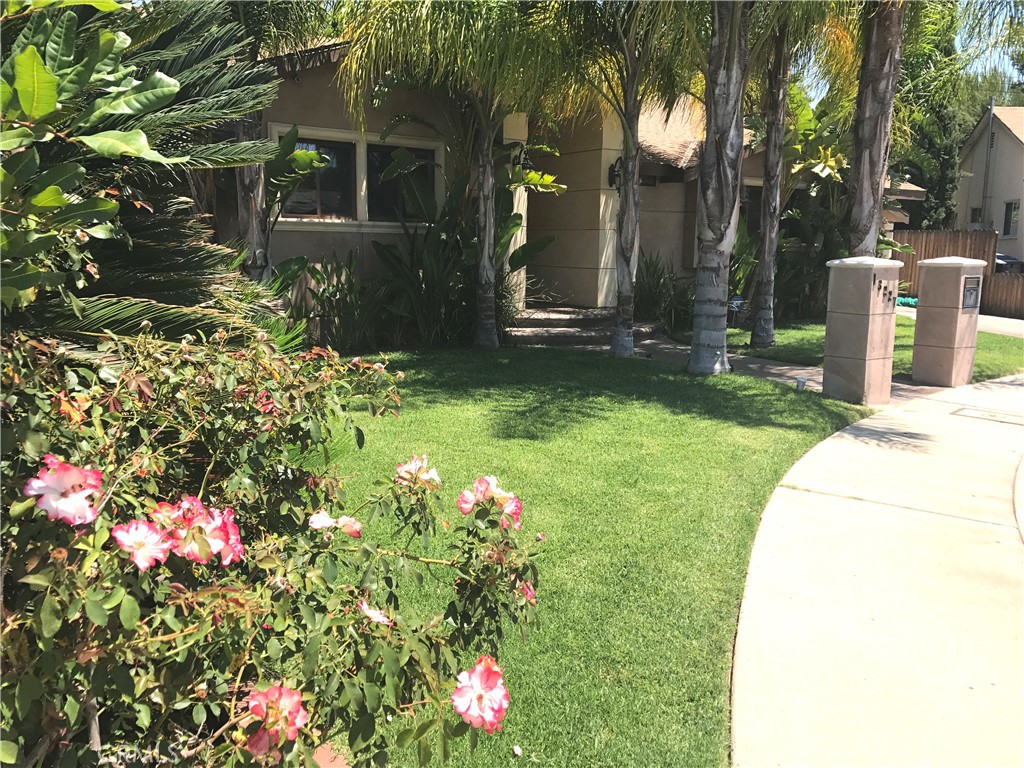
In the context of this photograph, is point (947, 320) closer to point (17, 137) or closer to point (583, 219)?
point (583, 219)

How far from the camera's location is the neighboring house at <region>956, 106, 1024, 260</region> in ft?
110

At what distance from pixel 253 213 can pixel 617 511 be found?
644cm

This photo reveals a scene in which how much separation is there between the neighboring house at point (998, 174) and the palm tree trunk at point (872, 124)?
1037 inches

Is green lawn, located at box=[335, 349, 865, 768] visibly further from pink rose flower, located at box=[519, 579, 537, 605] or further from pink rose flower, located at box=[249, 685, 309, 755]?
pink rose flower, located at box=[249, 685, 309, 755]

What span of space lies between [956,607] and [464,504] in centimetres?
315

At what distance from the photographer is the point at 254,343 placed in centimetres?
253

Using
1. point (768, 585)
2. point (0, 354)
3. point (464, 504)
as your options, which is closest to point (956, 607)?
point (768, 585)

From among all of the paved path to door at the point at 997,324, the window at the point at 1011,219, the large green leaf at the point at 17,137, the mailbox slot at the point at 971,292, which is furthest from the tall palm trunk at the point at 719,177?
the window at the point at 1011,219

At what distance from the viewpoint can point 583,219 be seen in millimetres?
14656

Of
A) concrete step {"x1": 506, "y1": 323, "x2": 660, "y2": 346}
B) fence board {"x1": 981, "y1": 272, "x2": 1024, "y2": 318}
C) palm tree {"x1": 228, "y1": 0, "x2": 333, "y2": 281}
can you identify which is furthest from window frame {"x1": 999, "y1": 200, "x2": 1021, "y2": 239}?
palm tree {"x1": 228, "y1": 0, "x2": 333, "y2": 281}

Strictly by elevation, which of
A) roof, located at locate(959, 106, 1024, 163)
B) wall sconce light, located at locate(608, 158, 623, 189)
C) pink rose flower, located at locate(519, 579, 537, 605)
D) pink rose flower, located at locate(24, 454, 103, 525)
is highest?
roof, located at locate(959, 106, 1024, 163)

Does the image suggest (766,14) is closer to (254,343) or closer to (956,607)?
(956,607)

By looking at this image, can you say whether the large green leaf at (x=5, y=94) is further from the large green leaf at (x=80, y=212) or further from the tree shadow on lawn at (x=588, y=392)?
the tree shadow on lawn at (x=588, y=392)

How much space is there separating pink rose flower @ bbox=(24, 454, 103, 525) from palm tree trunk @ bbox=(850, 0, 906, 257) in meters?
10.5
